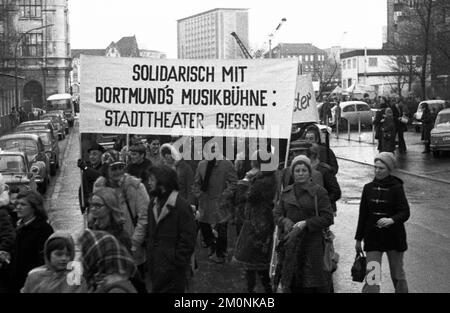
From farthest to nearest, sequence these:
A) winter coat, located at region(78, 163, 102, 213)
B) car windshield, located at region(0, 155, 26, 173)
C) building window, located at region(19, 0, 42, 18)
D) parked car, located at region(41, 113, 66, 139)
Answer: building window, located at region(19, 0, 42, 18)
parked car, located at region(41, 113, 66, 139)
car windshield, located at region(0, 155, 26, 173)
winter coat, located at region(78, 163, 102, 213)

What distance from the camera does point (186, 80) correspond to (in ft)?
35.6

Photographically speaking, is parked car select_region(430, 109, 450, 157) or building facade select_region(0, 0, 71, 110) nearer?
parked car select_region(430, 109, 450, 157)

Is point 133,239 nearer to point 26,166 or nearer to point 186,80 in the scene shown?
point 186,80

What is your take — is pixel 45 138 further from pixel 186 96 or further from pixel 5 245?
pixel 5 245

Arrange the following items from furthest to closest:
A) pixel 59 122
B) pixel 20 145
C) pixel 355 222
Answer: pixel 59 122 → pixel 20 145 → pixel 355 222

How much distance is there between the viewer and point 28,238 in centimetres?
670

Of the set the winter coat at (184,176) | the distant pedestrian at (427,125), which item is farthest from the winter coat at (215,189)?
the distant pedestrian at (427,125)

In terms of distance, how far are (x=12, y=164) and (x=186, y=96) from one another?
10235 millimetres

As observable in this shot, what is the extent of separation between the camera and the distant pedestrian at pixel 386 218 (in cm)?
810

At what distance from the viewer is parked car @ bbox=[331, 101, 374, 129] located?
4669cm

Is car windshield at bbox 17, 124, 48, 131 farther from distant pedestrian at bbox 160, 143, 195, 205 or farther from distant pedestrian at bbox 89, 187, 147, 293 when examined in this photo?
distant pedestrian at bbox 89, 187, 147, 293

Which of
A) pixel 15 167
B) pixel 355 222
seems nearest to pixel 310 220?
pixel 355 222

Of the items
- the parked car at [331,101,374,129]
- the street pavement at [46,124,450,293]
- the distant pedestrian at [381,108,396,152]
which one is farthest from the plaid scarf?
the parked car at [331,101,374,129]

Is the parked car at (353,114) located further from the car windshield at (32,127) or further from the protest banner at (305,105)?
the protest banner at (305,105)
